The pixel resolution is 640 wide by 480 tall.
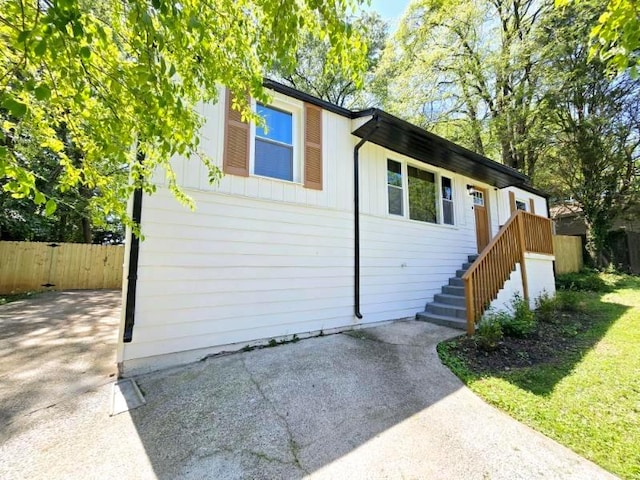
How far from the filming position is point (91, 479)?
201 cm

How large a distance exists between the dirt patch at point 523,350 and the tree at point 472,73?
1090 centimetres

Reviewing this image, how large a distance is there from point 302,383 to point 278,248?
2.16m

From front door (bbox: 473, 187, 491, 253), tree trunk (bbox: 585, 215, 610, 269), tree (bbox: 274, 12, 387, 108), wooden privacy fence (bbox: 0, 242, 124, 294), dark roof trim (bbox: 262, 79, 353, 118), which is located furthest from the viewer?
tree (bbox: 274, 12, 387, 108)

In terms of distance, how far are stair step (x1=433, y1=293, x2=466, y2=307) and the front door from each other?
2.85 m

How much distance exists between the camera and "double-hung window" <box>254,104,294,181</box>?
16.0ft

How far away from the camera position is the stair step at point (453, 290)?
684 cm

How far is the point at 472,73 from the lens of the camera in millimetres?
13195

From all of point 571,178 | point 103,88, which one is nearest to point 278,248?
point 103,88

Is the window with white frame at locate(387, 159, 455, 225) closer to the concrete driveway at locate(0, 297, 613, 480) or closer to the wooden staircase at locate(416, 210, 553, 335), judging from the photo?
the wooden staircase at locate(416, 210, 553, 335)

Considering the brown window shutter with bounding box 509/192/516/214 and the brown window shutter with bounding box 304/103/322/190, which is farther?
the brown window shutter with bounding box 509/192/516/214

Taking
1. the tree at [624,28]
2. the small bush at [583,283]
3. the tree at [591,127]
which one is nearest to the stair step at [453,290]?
the tree at [624,28]

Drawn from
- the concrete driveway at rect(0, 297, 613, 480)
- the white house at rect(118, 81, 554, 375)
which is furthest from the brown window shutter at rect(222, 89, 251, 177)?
the concrete driveway at rect(0, 297, 613, 480)

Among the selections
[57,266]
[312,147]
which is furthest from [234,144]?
[57,266]

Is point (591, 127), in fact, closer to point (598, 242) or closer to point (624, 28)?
point (598, 242)
